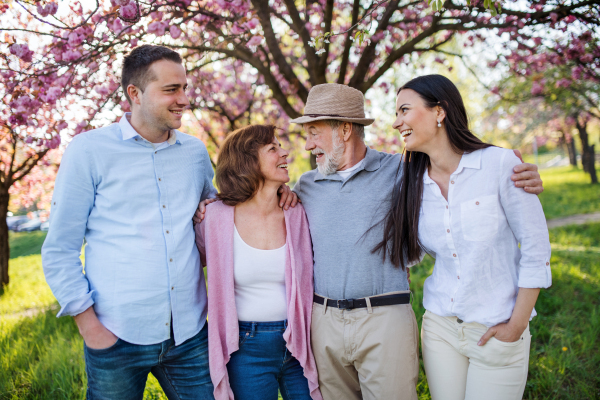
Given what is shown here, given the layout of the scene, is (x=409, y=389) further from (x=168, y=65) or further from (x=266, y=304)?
(x=168, y=65)

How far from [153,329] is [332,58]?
5.49m

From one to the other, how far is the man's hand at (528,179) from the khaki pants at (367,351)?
0.97 meters

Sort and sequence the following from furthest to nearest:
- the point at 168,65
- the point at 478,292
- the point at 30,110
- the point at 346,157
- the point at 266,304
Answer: the point at 30,110
the point at 346,157
the point at 266,304
the point at 168,65
the point at 478,292

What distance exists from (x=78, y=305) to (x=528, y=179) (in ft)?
7.63

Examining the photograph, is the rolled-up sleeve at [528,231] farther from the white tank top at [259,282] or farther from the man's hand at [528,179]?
the white tank top at [259,282]

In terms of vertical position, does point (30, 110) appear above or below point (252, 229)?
above

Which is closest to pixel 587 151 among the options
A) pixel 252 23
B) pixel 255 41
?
pixel 255 41

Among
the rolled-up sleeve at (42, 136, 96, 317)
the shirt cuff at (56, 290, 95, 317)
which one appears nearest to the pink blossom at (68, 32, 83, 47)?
the rolled-up sleeve at (42, 136, 96, 317)

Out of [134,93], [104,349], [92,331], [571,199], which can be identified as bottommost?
[571,199]

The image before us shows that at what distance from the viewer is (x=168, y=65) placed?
7.69 feet

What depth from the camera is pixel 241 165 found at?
264 centimetres

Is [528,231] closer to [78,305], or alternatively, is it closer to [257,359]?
[257,359]

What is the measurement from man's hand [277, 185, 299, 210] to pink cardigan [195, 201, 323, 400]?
0.42 feet

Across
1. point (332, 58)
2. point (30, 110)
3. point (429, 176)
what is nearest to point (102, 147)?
point (429, 176)
